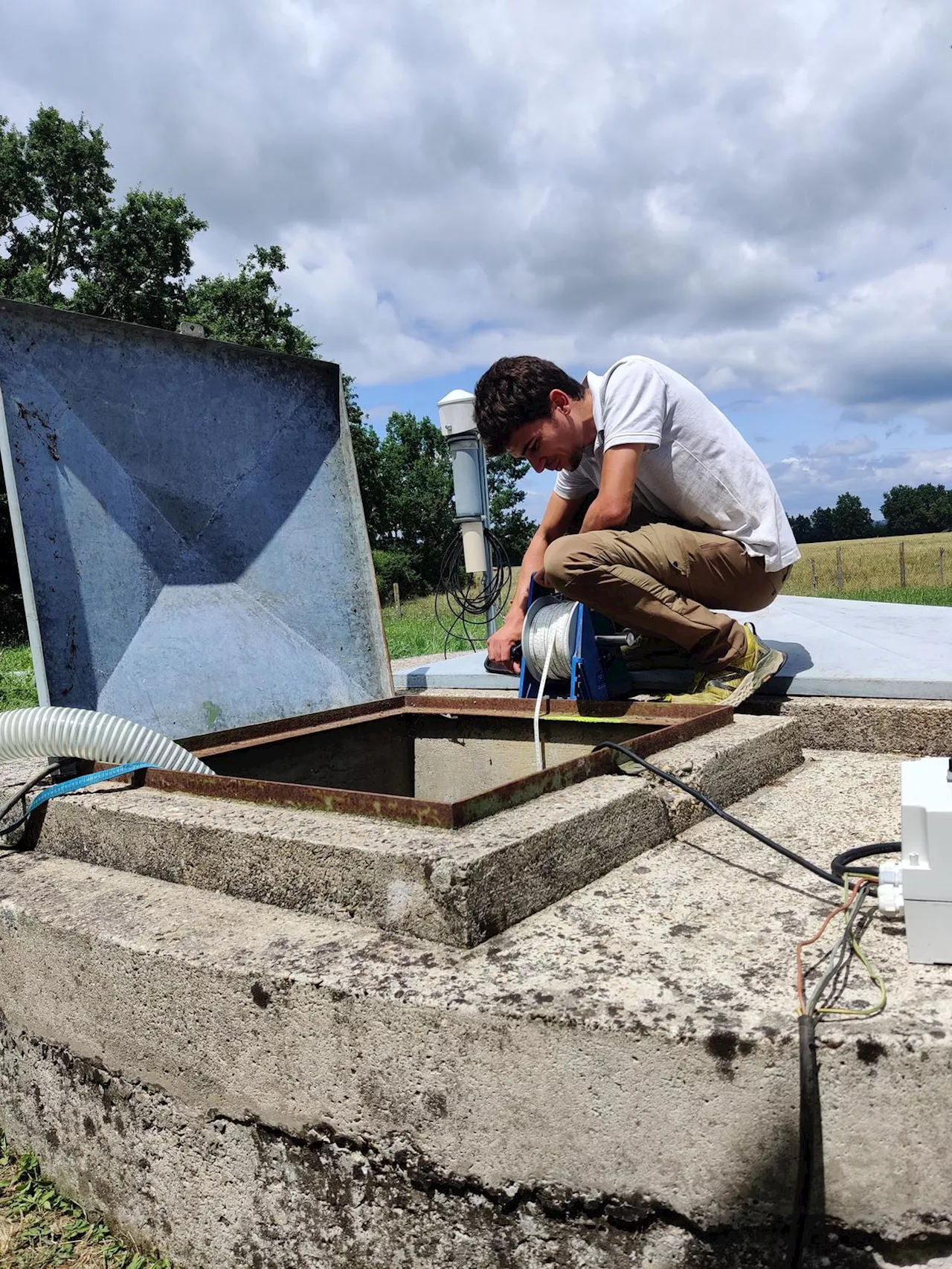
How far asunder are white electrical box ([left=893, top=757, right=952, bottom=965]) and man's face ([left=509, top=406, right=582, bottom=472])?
6.92 ft

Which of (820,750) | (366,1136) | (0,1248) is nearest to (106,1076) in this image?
(0,1248)

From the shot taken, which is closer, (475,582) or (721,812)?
(721,812)

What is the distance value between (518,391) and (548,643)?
0.94 m

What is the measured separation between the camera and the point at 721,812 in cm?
241

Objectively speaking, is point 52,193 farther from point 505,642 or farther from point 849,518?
point 849,518

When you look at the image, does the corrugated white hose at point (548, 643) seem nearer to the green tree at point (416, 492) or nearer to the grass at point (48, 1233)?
the grass at point (48, 1233)

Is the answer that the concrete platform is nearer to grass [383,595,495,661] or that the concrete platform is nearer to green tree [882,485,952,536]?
grass [383,595,495,661]

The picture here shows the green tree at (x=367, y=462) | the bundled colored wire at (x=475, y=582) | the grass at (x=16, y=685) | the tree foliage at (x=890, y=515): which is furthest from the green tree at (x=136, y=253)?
the tree foliage at (x=890, y=515)

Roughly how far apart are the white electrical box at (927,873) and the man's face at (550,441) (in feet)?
6.92

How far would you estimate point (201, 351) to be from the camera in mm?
3934

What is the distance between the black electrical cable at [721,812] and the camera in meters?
2.09

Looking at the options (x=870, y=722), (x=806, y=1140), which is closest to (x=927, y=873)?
(x=806, y=1140)

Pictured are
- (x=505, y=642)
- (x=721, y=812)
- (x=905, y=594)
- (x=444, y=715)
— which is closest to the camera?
(x=721, y=812)

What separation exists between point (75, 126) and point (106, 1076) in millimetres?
28658
